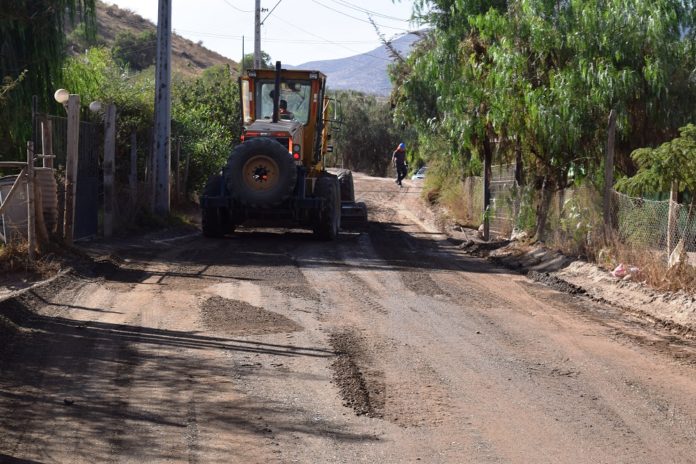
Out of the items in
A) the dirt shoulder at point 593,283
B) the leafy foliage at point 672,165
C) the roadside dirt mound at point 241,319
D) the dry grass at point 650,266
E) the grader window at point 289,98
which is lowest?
the roadside dirt mound at point 241,319

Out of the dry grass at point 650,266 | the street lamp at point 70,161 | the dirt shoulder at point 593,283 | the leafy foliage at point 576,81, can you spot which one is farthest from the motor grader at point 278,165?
the dry grass at point 650,266

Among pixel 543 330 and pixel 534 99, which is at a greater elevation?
pixel 534 99

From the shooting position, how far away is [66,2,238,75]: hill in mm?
93812

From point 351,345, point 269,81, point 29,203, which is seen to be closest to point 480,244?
point 269,81

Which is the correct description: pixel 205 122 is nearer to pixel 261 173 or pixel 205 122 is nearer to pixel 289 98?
pixel 289 98

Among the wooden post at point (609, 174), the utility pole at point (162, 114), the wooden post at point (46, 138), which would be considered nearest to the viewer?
the wooden post at point (46, 138)

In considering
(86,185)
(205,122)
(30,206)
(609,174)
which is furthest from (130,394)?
(205,122)

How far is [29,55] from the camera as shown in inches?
752

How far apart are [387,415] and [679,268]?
286 inches

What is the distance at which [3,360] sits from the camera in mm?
8195

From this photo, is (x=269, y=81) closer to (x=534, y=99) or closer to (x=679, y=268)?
(x=534, y=99)

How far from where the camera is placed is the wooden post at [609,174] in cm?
1590

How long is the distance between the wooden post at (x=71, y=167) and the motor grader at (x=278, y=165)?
15.8 ft

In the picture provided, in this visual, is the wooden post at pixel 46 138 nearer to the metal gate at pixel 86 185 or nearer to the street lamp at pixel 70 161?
the street lamp at pixel 70 161
